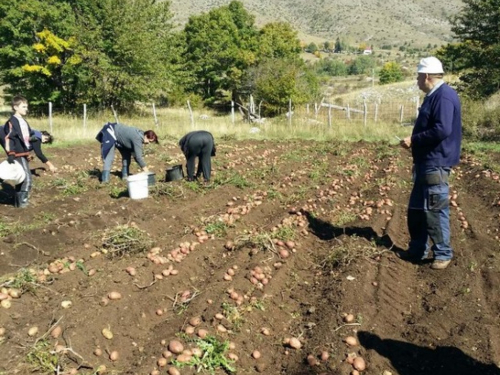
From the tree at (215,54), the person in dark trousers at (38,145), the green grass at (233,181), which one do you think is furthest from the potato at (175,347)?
the tree at (215,54)

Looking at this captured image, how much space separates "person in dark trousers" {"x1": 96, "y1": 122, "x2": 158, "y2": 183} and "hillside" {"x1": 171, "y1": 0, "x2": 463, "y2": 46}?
160m

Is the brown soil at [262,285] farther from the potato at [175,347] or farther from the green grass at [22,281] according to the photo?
the potato at [175,347]

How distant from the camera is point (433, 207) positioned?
4742 millimetres

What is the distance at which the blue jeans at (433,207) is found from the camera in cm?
471

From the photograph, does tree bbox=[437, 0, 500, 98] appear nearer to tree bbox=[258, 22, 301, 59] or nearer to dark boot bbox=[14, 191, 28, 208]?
tree bbox=[258, 22, 301, 59]

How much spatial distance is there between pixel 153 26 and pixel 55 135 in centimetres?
1654

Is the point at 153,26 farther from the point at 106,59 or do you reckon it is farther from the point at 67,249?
the point at 67,249

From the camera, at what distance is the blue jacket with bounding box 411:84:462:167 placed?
4473 mm

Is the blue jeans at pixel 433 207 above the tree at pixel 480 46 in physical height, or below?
below

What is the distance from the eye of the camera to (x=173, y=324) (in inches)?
156

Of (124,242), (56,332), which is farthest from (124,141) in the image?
(56,332)

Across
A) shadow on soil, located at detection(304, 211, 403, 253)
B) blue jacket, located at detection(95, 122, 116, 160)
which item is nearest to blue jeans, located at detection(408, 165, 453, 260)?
shadow on soil, located at detection(304, 211, 403, 253)

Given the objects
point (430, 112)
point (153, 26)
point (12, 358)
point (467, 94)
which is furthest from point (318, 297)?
point (153, 26)

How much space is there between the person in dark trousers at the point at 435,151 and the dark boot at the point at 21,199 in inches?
249
